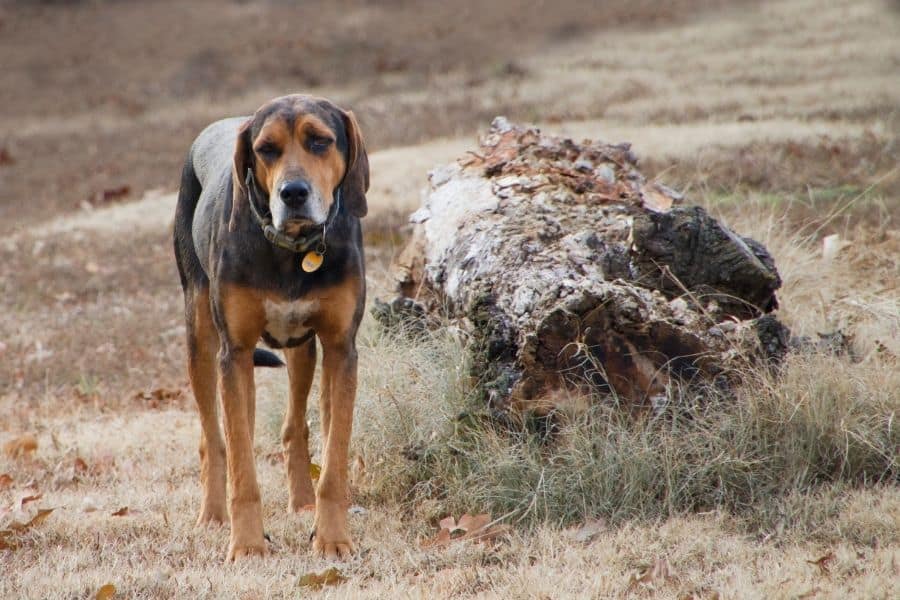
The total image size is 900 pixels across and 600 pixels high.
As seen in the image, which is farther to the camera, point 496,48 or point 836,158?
point 496,48

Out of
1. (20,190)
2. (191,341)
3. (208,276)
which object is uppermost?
(208,276)

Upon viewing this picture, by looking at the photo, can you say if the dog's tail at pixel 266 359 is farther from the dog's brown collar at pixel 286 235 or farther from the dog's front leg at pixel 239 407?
the dog's brown collar at pixel 286 235

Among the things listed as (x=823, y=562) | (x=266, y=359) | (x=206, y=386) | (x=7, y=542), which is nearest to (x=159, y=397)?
(x=266, y=359)

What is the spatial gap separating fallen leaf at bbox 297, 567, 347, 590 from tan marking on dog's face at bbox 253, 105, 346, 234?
1.43m

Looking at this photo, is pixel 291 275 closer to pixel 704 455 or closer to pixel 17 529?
pixel 17 529

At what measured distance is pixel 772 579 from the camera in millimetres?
4207

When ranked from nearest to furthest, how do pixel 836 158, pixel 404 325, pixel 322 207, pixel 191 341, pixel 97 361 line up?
pixel 322 207, pixel 191 341, pixel 404 325, pixel 97 361, pixel 836 158

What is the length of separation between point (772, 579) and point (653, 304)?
1.69 metres

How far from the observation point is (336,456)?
16.2 ft

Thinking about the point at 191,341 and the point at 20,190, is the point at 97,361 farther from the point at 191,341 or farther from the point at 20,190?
the point at 20,190

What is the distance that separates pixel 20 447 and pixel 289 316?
2910 mm

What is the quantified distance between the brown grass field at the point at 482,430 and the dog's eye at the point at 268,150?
5.51 feet

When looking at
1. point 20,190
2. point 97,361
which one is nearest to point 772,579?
point 97,361

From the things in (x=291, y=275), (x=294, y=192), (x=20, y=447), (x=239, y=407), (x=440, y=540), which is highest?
(x=294, y=192)
